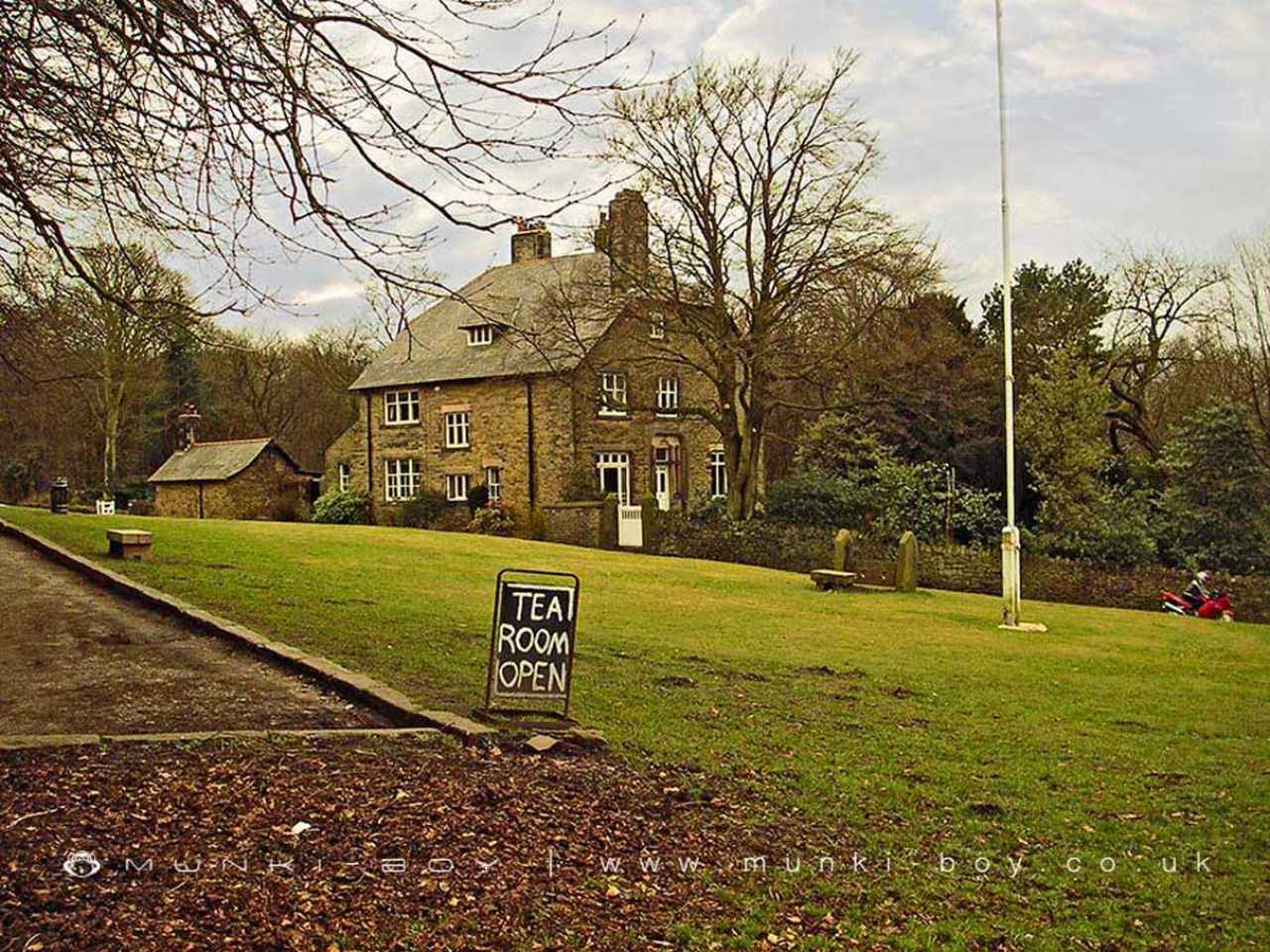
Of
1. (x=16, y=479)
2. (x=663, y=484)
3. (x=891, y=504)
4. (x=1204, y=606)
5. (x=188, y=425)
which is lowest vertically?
(x=1204, y=606)

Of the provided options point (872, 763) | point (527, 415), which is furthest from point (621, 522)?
point (872, 763)

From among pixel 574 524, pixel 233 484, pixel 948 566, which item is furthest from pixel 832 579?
pixel 233 484

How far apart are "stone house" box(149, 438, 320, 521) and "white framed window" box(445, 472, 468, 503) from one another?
8229 millimetres

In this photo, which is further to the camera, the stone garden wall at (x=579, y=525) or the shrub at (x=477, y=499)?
the shrub at (x=477, y=499)

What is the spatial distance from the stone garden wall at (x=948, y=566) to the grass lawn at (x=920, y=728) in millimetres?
4810

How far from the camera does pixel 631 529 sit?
38.7 metres

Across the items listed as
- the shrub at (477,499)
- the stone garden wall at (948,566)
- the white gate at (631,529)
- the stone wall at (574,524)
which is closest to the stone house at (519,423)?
the shrub at (477,499)

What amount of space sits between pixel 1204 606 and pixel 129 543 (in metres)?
21.2

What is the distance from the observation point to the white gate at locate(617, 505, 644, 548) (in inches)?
1510

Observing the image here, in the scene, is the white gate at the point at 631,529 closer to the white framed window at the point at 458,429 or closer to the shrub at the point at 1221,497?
the white framed window at the point at 458,429

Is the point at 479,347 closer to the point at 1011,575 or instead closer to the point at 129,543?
the point at 129,543

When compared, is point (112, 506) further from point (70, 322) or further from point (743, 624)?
point (743, 624)

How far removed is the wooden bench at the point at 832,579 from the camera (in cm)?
2517

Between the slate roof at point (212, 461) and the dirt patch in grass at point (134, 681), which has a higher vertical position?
the slate roof at point (212, 461)
